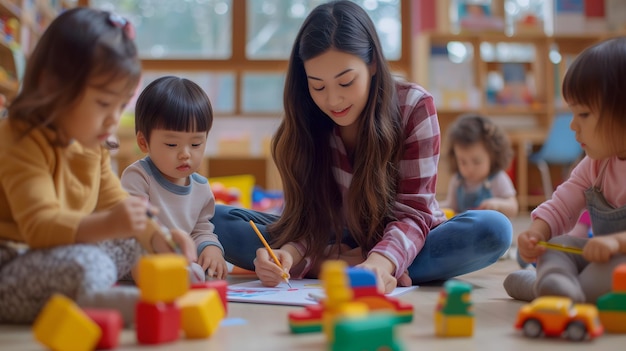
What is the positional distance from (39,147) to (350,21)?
0.65 metres

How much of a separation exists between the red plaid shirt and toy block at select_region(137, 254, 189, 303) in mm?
566

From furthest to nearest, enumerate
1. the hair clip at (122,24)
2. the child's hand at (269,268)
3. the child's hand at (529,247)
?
1. the child's hand at (269,268)
2. the child's hand at (529,247)
3. the hair clip at (122,24)

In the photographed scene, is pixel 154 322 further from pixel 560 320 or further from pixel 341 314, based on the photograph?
pixel 560 320

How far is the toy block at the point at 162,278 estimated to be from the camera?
0.76 metres

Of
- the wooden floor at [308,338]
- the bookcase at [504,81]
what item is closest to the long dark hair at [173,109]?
the wooden floor at [308,338]

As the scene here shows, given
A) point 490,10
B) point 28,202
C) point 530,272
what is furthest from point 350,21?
point 490,10

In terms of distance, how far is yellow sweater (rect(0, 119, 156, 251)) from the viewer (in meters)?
0.88

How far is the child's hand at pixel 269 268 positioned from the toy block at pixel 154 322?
1.44ft

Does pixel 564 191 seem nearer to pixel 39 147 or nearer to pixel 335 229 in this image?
pixel 335 229

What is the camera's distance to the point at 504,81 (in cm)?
486

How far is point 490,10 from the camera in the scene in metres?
4.83

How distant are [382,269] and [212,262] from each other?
1.12 feet

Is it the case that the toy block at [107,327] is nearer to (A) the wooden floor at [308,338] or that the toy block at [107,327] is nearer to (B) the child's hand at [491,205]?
(A) the wooden floor at [308,338]

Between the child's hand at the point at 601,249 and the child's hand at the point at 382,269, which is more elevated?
the child's hand at the point at 601,249
